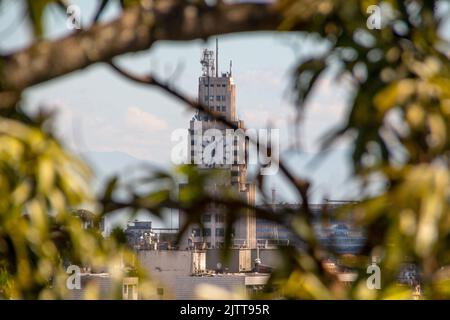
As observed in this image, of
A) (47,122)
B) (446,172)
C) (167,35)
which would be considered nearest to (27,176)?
(47,122)

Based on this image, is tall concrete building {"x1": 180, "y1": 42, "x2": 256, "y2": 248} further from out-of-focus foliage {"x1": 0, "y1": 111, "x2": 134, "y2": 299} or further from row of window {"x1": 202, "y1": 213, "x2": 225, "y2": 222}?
out-of-focus foliage {"x1": 0, "y1": 111, "x2": 134, "y2": 299}

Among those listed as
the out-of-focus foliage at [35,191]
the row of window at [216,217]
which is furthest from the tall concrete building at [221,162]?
the out-of-focus foliage at [35,191]

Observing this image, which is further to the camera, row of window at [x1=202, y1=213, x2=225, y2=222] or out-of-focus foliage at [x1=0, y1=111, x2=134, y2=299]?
row of window at [x1=202, y1=213, x2=225, y2=222]

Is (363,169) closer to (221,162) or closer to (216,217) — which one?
(216,217)

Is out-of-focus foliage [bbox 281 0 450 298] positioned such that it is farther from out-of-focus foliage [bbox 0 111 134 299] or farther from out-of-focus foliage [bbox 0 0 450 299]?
out-of-focus foliage [bbox 0 111 134 299]

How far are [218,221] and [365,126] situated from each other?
0.48 metres

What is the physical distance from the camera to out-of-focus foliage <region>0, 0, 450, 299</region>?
1.63 m

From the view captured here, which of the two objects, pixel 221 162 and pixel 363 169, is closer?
pixel 363 169

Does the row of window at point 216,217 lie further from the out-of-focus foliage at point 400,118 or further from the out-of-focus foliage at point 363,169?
the out-of-focus foliage at point 400,118

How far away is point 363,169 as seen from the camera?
1681 millimetres

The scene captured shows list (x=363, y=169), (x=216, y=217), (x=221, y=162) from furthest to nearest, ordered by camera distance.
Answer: (x=221, y=162) → (x=216, y=217) → (x=363, y=169)

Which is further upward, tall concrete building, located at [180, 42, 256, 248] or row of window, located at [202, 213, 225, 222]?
tall concrete building, located at [180, 42, 256, 248]

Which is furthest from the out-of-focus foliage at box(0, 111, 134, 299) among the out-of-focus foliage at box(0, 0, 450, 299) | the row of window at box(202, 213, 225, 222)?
the row of window at box(202, 213, 225, 222)

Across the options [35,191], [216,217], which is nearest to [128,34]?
[35,191]
